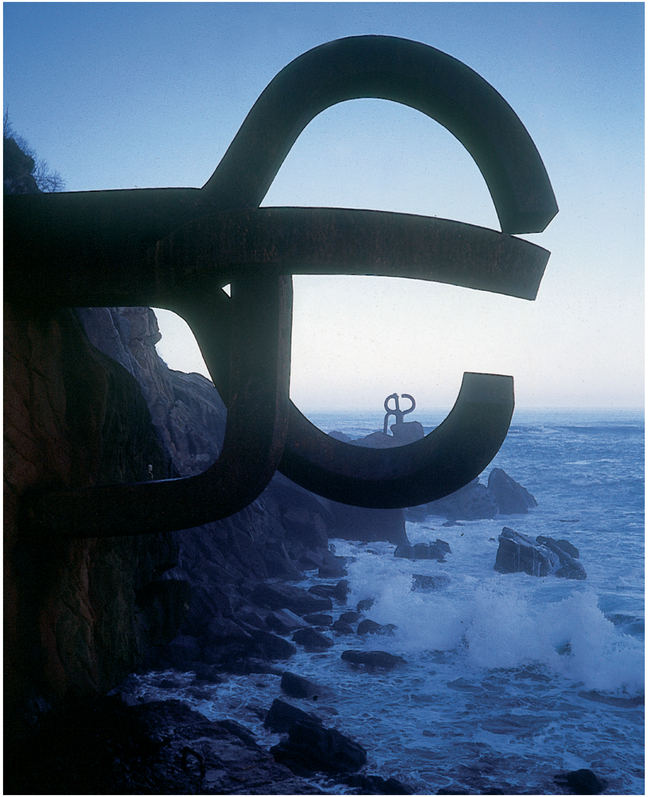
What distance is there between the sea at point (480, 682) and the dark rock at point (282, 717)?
0.61 feet

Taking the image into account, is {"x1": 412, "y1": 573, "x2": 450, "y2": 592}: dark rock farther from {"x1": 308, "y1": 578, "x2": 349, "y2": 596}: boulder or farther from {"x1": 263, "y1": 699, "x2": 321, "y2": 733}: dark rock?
{"x1": 263, "y1": 699, "x2": 321, "y2": 733}: dark rock

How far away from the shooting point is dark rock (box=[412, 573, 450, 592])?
18.2 meters

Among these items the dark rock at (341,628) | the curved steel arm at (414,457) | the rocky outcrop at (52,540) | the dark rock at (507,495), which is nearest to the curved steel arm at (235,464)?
the rocky outcrop at (52,540)

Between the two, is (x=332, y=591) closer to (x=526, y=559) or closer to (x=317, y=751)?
(x=317, y=751)

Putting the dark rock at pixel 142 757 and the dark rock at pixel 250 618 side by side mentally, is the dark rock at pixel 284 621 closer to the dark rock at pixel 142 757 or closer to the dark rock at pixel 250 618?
the dark rock at pixel 250 618

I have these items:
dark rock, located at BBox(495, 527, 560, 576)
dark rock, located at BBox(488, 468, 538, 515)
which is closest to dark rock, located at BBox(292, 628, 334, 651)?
dark rock, located at BBox(495, 527, 560, 576)

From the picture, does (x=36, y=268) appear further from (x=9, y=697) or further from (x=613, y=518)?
(x=613, y=518)

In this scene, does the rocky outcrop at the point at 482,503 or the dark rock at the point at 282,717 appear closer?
the dark rock at the point at 282,717

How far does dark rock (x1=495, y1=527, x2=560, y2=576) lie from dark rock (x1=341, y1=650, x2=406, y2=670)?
1086cm

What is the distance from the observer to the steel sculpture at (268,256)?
325 cm

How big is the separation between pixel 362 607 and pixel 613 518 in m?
26.0

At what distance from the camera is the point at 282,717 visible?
7.96 metres

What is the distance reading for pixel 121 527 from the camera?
3.74 meters

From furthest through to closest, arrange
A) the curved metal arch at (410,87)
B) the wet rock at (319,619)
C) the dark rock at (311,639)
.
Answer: the wet rock at (319,619)
the dark rock at (311,639)
the curved metal arch at (410,87)
